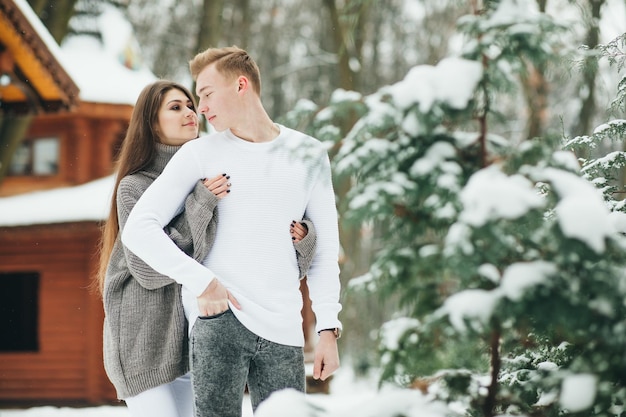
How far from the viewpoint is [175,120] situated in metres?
3.26

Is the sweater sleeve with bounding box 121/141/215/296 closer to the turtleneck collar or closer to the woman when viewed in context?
the woman

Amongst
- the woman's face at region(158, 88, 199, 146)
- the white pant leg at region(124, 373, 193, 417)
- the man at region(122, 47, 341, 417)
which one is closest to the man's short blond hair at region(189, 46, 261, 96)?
the man at region(122, 47, 341, 417)

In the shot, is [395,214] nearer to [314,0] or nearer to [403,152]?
[403,152]

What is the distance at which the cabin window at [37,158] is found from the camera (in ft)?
41.3

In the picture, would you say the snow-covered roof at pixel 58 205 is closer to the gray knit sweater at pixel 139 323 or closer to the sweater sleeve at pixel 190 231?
the gray knit sweater at pixel 139 323

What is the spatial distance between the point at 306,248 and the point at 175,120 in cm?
93

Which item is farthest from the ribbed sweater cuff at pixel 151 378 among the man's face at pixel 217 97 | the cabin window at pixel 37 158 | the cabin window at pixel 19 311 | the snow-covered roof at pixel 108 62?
the cabin window at pixel 37 158

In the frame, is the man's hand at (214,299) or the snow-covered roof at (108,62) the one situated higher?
the snow-covered roof at (108,62)

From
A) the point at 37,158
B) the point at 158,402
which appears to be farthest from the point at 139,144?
the point at 37,158

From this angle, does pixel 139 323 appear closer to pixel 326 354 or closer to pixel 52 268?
pixel 326 354

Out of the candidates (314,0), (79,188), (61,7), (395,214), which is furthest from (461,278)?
(314,0)

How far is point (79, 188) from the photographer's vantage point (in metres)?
11.9

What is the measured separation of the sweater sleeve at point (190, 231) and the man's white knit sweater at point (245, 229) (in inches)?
1.7

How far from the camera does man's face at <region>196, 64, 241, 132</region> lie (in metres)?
2.67
